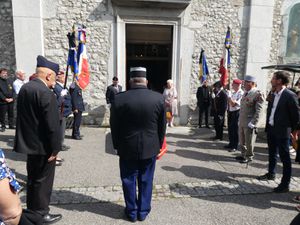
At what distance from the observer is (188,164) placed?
17.2 ft

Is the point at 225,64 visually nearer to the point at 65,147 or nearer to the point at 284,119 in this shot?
the point at 284,119

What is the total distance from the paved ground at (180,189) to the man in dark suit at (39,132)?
49cm

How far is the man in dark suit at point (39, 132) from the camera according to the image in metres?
2.86

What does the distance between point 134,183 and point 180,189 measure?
3.88 ft

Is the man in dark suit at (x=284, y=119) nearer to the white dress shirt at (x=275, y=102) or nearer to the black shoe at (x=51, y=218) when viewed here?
the white dress shirt at (x=275, y=102)

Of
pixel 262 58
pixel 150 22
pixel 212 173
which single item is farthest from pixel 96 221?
pixel 262 58

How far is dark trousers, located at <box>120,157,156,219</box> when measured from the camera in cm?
316

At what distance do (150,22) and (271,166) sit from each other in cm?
587

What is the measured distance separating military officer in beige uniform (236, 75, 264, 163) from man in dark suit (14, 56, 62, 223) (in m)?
3.70

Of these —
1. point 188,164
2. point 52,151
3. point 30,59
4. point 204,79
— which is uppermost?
point 30,59

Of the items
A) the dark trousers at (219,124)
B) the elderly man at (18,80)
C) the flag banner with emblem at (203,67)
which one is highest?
the flag banner with emblem at (203,67)

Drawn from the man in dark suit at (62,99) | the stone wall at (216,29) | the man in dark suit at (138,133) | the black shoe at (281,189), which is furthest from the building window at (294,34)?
the man in dark suit at (138,133)

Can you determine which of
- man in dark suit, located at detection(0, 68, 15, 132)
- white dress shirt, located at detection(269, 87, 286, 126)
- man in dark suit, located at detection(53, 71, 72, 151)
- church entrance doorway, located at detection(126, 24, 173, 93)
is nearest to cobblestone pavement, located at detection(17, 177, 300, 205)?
white dress shirt, located at detection(269, 87, 286, 126)

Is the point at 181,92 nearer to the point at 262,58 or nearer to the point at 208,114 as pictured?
the point at 208,114
